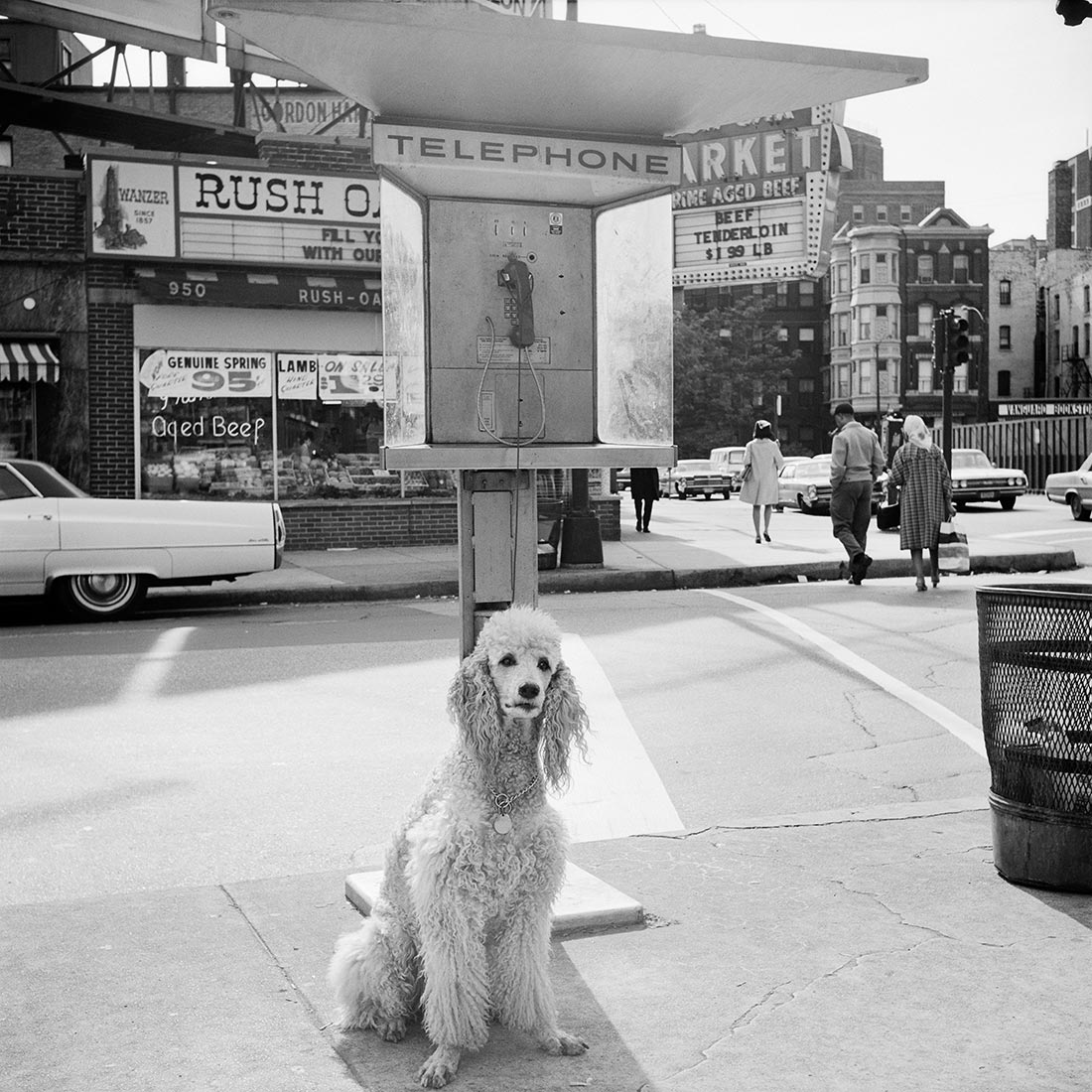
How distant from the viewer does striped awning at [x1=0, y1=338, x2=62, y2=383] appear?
1869 cm

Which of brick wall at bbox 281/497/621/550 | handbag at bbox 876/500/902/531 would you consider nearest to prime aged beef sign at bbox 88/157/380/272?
brick wall at bbox 281/497/621/550

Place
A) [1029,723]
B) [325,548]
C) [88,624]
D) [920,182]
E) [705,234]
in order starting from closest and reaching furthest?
[1029,723] → [88,624] → [705,234] → [325,548] → [920,182]

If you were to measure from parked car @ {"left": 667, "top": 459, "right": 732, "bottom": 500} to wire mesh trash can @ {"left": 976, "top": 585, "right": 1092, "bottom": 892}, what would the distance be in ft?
146

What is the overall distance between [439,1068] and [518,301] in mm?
2800

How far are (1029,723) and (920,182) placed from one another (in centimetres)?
10677

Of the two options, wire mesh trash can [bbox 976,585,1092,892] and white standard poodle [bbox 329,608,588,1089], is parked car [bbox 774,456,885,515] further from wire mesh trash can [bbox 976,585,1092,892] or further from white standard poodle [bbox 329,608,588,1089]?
white standard poodle [bbox 329,608,588,1089]

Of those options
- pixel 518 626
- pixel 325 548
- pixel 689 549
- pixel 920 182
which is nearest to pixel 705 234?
pixel 689 549

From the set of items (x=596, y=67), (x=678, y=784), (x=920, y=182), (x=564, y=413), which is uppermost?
(x=920, y=182)

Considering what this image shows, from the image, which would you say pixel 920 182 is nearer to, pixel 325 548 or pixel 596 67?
pixel 325 548

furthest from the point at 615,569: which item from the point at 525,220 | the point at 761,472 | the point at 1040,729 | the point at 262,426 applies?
the point at 1040,729

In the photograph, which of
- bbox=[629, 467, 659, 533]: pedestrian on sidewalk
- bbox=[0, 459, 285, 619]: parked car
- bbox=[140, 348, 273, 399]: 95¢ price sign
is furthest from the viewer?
bbox=[629, 467, 659, 533]: pedestrian on sidewalk

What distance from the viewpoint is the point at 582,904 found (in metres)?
4.77

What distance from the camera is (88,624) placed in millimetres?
13180

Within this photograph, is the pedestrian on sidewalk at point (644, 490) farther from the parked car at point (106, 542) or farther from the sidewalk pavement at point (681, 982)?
the sidewalk pavement at point (681, 982)
